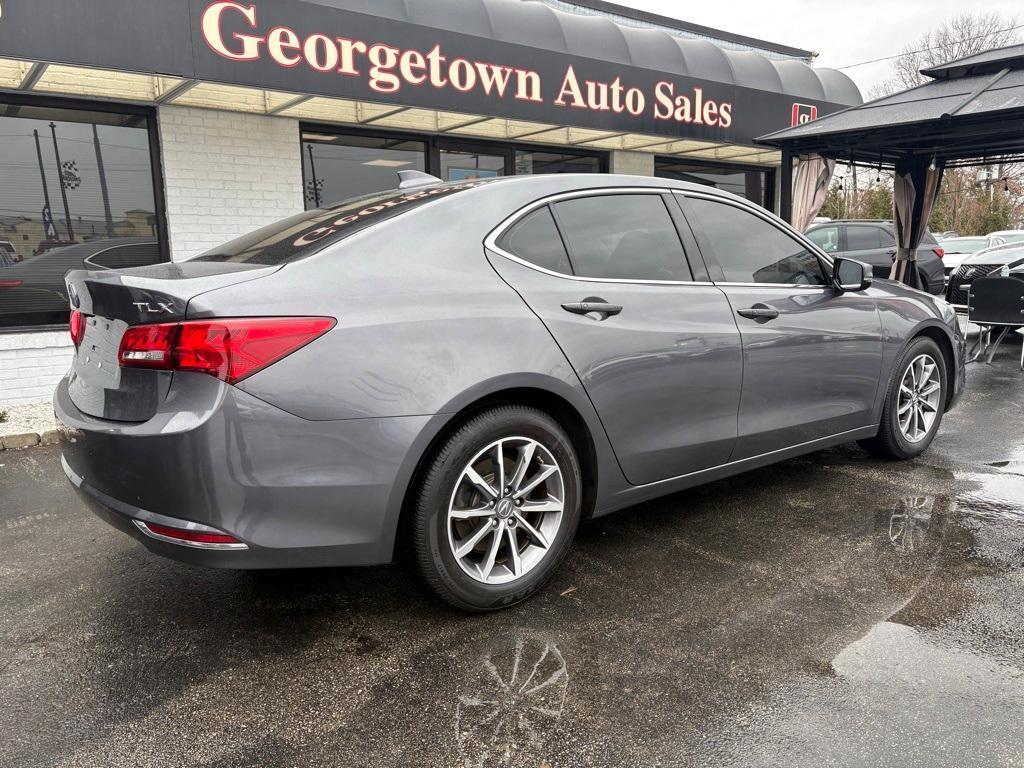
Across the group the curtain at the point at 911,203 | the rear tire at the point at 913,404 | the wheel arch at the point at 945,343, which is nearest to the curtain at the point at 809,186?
the curtain at the point at 911,203

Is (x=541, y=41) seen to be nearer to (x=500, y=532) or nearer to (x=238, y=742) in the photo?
(x=500, y=532)

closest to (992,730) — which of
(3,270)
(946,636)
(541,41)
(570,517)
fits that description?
(946,636)

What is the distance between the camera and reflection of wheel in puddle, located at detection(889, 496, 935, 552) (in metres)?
3.41

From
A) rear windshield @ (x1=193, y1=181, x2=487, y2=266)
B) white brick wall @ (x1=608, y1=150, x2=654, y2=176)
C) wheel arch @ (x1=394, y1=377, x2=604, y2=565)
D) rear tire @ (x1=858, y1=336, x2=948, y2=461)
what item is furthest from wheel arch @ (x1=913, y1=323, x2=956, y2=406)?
white brick wall @ (x1=608, y1=150, x2=654, y2=176)

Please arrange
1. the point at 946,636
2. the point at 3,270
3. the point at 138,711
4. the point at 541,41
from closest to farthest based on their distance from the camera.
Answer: the point at 138,711, the point at 946,636, the point at 3,270, the point at 541,41

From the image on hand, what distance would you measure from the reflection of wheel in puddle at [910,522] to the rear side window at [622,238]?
4.98ft

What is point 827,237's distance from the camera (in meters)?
14.0

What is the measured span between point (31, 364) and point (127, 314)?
521cm

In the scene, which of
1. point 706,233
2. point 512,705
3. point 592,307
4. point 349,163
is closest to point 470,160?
point 349,163

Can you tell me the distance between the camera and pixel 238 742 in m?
2.09

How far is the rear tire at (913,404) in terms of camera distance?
4.38 meters

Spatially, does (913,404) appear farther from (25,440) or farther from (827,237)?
(827,237)

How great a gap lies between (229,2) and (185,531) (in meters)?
5.30

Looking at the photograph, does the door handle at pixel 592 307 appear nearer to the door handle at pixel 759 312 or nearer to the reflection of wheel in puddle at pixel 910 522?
the door handle at pixel 759 312
